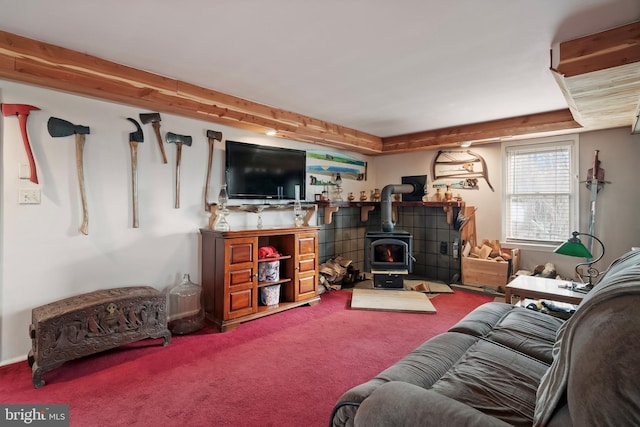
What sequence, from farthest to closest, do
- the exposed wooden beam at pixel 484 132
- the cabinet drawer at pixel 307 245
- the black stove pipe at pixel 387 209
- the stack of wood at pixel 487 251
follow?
1. the black stove pipe at pixel 387 209
2. the stack of wood at pixel 487 251
3. the cabinet drawer at pixel 307 245
4. the exposed wooden beam at pixel 484 132

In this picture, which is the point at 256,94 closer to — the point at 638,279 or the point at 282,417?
the point at 282,417

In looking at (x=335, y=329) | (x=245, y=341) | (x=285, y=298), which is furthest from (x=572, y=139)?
(x=245, y=341)

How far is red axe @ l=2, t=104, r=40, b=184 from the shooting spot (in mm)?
2294

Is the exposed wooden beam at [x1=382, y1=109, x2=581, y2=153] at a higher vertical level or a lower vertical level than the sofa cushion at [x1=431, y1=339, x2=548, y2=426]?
higher

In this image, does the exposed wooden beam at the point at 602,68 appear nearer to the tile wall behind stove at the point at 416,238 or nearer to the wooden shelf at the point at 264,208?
the tile wall behind stove at the point at 416,238

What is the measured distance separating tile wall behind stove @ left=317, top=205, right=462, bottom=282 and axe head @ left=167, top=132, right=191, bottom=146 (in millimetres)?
2127

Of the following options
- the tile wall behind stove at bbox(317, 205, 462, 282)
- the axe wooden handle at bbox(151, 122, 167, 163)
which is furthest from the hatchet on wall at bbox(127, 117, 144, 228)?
the tile wall behind stove at bbox(317, 205, 462, 282)

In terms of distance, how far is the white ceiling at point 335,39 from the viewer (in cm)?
175

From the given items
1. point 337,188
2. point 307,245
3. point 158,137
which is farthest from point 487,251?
point 158,137

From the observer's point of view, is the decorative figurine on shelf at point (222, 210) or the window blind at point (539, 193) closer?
the decorative figurine on shelf at point (222, 210)

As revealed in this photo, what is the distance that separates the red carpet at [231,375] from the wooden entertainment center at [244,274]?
206 mm

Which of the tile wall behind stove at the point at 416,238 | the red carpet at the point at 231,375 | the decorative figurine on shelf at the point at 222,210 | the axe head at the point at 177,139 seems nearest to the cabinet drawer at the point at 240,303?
the red carpet at the point at 231,375

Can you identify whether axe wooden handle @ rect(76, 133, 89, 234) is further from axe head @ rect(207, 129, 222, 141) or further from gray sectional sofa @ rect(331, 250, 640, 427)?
gray sectional sofa @ rect(331, 250, 640, 427)

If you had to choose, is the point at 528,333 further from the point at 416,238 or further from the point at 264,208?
the point at 416,238
